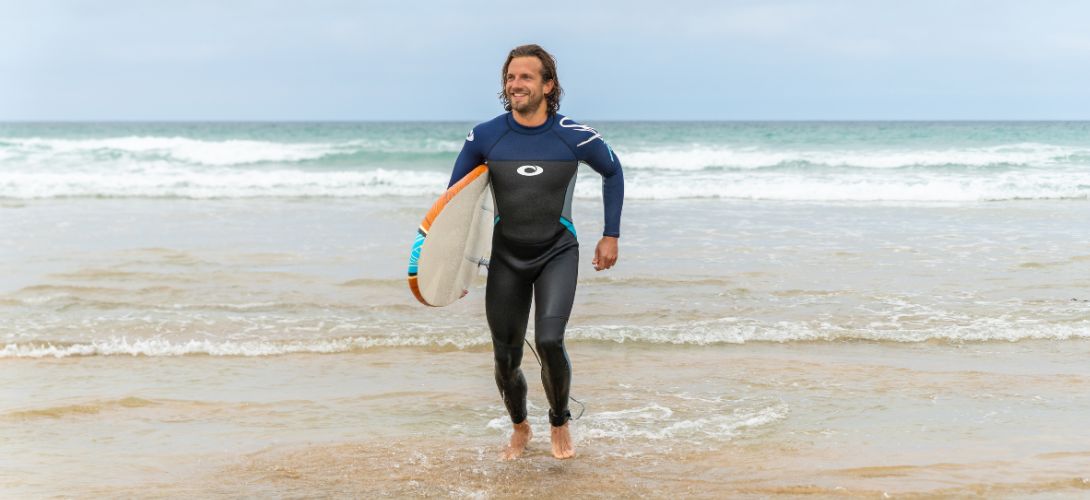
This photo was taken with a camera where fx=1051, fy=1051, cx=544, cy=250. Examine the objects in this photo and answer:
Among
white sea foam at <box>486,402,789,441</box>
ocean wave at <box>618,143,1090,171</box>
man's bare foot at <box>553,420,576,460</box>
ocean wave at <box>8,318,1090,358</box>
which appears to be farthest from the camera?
ocean wave at <box>618,143,1090,171</box>

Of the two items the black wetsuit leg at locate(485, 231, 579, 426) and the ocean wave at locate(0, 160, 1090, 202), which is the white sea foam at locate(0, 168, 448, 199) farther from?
the black wetsuit leg at locate(485, 231, 579, 426)

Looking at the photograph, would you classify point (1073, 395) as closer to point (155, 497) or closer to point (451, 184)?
point (451, 184)

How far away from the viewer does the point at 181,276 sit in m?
11.3

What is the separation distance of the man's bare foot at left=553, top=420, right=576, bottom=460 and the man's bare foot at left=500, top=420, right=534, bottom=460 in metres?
0.19

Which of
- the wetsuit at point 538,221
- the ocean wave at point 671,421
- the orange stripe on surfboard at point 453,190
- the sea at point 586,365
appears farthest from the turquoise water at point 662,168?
the orange stripe on surfboard at point 453,190

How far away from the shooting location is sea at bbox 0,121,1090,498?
16.4ft

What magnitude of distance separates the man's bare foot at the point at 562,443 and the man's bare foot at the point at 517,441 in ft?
0.61

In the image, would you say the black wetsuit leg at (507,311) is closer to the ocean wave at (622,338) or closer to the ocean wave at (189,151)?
the ocean wave at (622,338)

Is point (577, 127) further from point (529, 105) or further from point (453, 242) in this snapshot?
point (453, 242)

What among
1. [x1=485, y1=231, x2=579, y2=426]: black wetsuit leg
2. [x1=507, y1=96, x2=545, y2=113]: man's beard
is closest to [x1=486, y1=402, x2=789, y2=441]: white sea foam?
[x1=485, y1=231, x2=579, y2=426]: black wetsuit leg

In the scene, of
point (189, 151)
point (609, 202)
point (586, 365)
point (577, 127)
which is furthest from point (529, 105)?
point (189, 151)

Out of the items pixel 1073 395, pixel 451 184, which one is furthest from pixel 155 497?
pixel 1073 395

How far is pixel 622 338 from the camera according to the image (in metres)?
8.15

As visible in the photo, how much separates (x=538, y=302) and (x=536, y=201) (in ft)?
1.60
